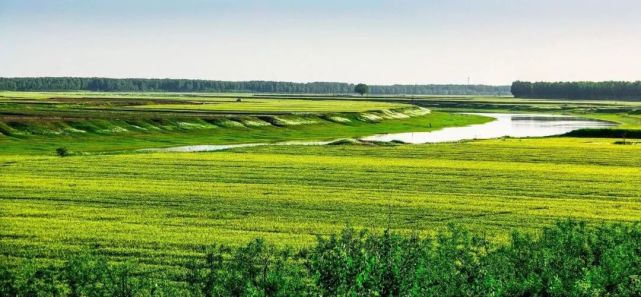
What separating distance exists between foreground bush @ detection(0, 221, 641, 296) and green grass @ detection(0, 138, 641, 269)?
13.3 feet

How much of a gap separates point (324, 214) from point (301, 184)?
377 inches

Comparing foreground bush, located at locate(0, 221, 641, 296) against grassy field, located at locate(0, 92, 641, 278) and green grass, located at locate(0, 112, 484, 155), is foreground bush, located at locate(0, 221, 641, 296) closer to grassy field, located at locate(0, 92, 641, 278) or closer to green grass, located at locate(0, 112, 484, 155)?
grassy field, located at locate(0, 92, 641, 278)

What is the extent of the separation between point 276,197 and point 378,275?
18146mm

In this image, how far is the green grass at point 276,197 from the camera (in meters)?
28.1

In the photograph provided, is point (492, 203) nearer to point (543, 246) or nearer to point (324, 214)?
point (324, 214)

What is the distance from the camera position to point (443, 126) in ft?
390

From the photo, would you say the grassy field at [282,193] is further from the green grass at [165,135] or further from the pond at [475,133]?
the pond at [475,133]

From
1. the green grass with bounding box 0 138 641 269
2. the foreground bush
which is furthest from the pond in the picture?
the foreground bush

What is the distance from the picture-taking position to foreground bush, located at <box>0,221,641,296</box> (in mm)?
18734

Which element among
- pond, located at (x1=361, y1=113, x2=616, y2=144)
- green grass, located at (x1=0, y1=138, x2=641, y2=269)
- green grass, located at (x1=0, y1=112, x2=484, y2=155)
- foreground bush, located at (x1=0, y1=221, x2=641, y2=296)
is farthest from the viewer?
pond, located at (x1=361, y1=113, x2=616, y2=144)

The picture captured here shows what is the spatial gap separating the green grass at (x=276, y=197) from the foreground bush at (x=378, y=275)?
4.04 m

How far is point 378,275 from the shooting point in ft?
63.3

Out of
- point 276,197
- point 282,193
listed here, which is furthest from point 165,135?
point 276,197

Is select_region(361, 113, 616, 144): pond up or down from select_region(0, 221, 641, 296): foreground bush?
down
